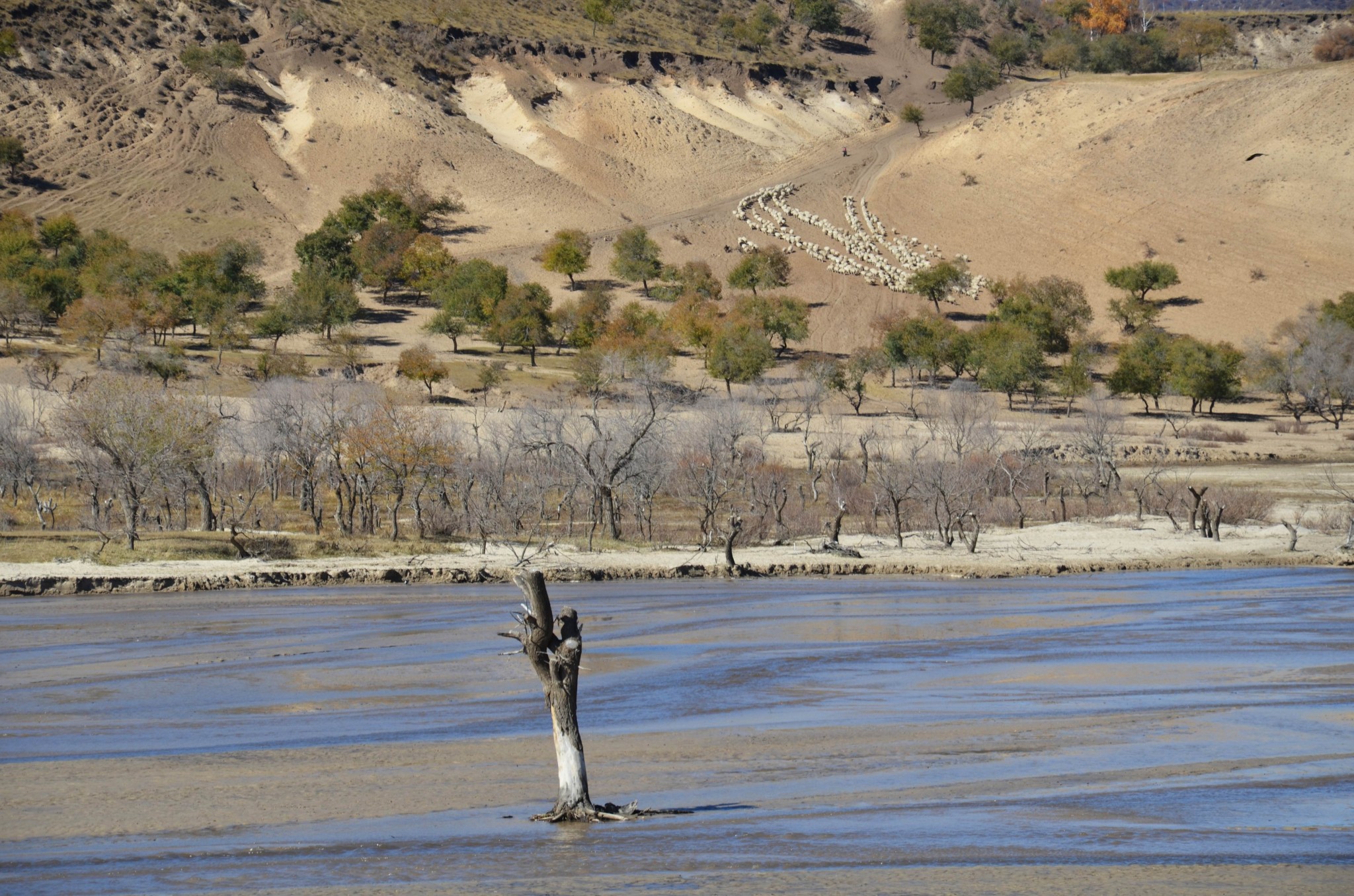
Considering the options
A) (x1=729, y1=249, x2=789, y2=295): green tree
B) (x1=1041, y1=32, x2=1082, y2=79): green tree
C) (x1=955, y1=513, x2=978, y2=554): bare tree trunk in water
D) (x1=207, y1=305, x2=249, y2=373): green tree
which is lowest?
(x1=955, y1=513, x2=978, y2=554): bare tree trunk in water

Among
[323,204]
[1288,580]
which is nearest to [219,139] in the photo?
[323,204]

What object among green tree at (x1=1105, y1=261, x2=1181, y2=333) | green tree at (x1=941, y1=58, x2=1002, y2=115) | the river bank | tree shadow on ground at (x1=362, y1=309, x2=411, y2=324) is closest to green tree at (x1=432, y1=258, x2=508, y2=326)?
tree shadow on ground at (x1=362, y1=309, x2=411, y2=324)

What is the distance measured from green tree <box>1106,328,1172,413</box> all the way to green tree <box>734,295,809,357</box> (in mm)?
22766

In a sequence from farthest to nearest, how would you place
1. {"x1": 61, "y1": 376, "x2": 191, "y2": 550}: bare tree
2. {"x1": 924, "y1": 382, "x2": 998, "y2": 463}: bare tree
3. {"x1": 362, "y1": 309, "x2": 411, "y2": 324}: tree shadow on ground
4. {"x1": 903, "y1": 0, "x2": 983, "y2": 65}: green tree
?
{"x1": 903, "y1": 0, "x2": 983, "y2": 65}: green tree
{"x1": 362, "y1": 309, "x2": 411, "y2": 324}: tree shadow on ground
{"x1": 924, "y1": 382, "x2": 998, "y2": 463}: bare tree
{"x1": 61, "y1": 376, "x2": 191, "y2": 550}: bare tree

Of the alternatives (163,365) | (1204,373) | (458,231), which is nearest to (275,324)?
(163,365)

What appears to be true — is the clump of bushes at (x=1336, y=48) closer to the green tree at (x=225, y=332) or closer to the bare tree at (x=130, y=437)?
the green tree at (x=225, y=332)

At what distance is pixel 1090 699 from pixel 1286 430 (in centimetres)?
6425

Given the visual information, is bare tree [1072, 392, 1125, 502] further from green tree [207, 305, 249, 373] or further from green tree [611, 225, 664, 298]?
green tree [207, 305, 249, 373]

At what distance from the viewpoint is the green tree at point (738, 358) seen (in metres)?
92.3

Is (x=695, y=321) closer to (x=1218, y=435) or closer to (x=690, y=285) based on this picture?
(x=690, y=285)

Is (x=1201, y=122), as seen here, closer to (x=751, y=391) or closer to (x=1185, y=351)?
(x=1185, y=351)

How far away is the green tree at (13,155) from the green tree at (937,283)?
269ft

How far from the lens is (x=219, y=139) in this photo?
141 m

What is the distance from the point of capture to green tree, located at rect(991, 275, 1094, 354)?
101 meters
